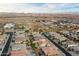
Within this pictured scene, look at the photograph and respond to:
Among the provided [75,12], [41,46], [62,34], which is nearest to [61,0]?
[75,12]

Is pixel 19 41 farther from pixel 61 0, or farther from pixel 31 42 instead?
pixel 61 0

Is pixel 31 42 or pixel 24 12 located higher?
pixel 24 12

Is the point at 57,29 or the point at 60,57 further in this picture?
the point at 57,29

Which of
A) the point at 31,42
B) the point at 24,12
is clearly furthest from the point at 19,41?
the point at 24,12

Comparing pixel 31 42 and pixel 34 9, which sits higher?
pixel 34 9

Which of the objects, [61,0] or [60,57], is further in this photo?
[61,0]

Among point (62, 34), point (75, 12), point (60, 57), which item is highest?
point (75, 12)

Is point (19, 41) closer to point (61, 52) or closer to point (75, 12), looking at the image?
point (61, 52)

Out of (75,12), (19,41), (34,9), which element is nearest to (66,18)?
(75,12)

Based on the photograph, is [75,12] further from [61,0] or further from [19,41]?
[19,41]
